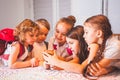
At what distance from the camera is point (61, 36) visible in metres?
0.82

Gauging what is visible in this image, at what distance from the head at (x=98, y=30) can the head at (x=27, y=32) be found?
23 cm

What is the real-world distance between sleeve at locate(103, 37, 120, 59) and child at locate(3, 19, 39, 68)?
11.7 inches

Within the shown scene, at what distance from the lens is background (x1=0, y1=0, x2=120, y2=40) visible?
1077 millimetres

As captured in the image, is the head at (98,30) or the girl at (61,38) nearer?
the head at (98,30)

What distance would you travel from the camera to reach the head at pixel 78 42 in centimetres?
75

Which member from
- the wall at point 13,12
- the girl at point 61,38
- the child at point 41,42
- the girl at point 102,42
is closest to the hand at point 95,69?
the girl at point 102,42

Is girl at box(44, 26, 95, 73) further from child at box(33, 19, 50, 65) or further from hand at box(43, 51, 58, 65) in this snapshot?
child at box(33, 19, 50, 65)

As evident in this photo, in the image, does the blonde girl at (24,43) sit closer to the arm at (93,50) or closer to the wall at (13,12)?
the arm at (93,50)

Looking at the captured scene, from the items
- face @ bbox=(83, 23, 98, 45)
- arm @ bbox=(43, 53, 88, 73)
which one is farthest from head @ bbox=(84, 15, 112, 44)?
arm @ bbox=(43, 53, 88, 73)

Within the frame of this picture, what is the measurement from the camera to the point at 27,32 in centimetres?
81

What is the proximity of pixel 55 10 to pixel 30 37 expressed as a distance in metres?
0.43

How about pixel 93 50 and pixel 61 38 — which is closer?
pixel 93 50

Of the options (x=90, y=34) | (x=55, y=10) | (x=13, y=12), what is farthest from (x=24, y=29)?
(x=13, y=12)

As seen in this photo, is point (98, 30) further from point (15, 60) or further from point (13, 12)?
point (13, 12)
